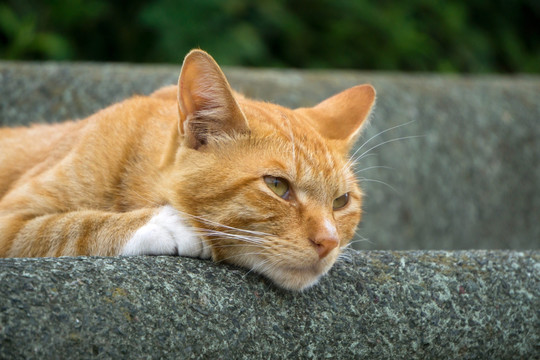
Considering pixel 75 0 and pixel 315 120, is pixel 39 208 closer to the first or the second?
pixel 315 120

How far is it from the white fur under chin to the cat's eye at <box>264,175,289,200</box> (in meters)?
0.27

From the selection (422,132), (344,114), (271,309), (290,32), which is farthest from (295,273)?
(290,32)

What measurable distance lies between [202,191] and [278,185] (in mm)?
241

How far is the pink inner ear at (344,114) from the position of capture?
105 inches

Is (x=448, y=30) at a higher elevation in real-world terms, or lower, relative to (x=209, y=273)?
lower

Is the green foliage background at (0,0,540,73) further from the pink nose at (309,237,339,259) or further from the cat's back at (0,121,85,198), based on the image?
the pink nose at (309,237,339,259)

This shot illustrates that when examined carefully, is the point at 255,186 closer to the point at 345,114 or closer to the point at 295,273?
the point at 295,273

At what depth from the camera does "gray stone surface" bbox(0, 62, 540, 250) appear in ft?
14.3

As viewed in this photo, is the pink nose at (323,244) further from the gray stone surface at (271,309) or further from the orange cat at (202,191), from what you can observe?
the gray stone surface at (271,309)

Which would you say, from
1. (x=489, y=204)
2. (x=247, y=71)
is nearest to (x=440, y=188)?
(x=489, y=204)

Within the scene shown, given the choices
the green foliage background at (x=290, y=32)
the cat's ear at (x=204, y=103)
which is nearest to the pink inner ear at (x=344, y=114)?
the cat's ear at (x=204, y=103)

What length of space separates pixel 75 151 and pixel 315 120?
36.1 inches

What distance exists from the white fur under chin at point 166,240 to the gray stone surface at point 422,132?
7.62 feet

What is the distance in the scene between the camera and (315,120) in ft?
8.86
